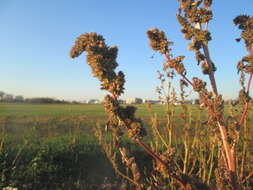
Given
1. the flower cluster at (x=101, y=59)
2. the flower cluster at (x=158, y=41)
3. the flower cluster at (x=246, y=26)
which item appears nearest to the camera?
the flower cluster at (x=101, y=59)

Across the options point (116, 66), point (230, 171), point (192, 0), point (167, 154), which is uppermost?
point (192, 0)

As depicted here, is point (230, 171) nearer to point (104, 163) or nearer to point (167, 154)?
point (167, 154)

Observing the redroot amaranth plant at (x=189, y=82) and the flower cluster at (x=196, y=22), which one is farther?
the flower cluster at (x=196, y=22)

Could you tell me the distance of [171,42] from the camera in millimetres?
1374

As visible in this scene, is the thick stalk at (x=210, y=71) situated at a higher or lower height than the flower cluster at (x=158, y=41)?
lower

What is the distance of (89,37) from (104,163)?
4.81 meters

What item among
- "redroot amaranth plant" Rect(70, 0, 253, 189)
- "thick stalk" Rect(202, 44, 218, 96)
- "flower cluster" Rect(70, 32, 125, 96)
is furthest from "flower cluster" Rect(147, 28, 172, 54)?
"flower cluster" Rect(70, 32, 125, 96)

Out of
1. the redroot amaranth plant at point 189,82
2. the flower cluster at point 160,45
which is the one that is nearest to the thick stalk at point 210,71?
the redroot amaranth plant at point 189,82

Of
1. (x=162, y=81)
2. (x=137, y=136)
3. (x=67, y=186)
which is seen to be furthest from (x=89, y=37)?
(x=67, y=186)

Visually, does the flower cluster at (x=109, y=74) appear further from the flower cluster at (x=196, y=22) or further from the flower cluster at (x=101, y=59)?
the flower cluster at (x=196, y=22)

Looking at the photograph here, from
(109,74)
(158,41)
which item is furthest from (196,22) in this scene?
(109,74)

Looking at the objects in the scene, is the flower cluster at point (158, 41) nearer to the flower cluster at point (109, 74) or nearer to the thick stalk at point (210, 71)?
the thick stalk at point (210, 71)

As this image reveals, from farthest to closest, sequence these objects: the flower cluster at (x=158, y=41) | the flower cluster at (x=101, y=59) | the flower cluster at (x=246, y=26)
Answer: the flower cluster at (x=246, y=26) < the flower cluster at (x=158, y=41) < the flower cluster at (x=101, y=59)

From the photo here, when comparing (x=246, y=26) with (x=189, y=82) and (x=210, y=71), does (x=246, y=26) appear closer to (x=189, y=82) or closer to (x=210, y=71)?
(x=210, y=71)
